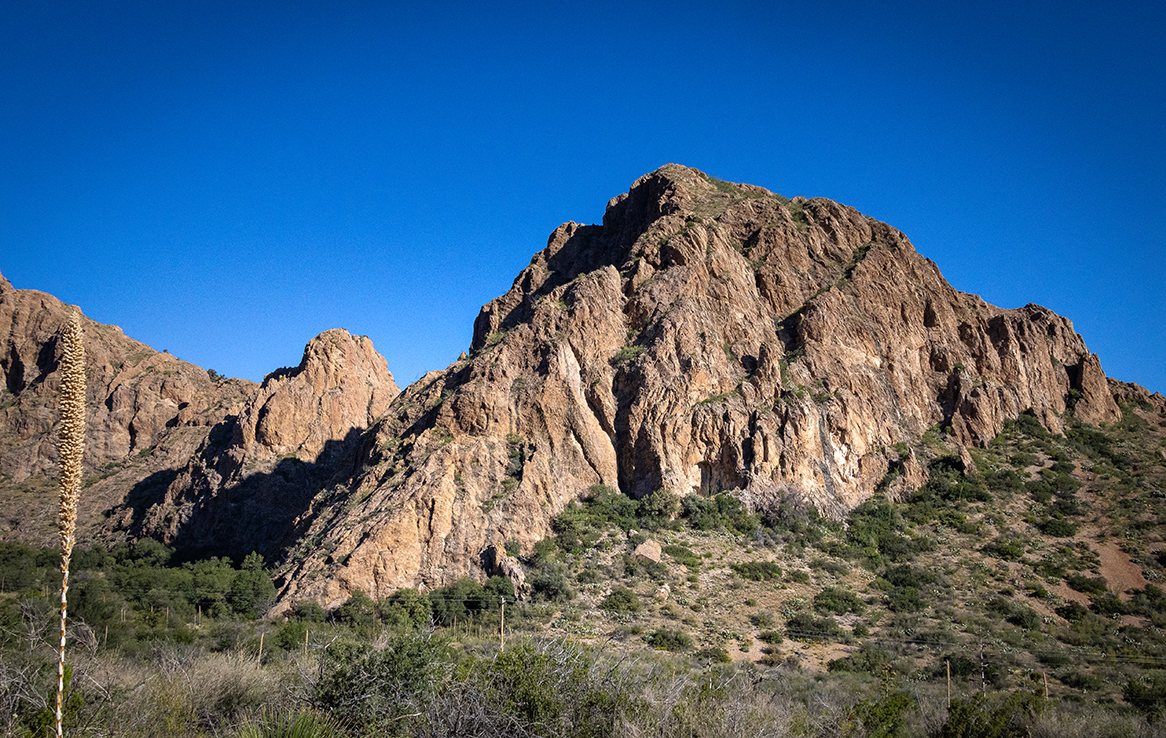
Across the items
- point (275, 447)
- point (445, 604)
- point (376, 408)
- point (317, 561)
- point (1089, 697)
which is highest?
point (376, 408)

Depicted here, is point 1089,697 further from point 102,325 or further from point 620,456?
point 102,325

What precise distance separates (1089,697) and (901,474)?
24776 millimetres

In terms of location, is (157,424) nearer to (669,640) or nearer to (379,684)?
(669,640)

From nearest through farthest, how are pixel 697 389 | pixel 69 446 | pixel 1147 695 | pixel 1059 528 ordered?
pixel 69 446
pixel 1147 695
pixel 1059 528
pixel 697 389

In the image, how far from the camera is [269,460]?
56.7 m

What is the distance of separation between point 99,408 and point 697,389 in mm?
60895

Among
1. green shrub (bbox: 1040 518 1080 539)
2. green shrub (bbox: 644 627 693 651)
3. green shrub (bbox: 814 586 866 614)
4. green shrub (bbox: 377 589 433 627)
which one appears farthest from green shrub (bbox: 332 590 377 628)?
green shrub (bbox: 1040 518 1080 539)

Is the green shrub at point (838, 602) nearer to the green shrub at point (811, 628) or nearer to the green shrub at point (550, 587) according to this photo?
the green shrub at point (811, 628)

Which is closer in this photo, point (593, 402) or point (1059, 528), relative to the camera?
point (1059, 528)

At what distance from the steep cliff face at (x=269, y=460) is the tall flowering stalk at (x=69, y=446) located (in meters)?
44.1

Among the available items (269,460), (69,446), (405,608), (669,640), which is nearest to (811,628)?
(669,640)

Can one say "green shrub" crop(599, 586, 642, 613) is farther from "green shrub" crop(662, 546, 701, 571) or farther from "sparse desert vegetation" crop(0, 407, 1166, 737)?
"green shrub" crop(662, 546, 701, 571)

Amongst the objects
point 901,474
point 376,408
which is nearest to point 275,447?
point 376,408

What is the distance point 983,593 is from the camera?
35.3 meters
